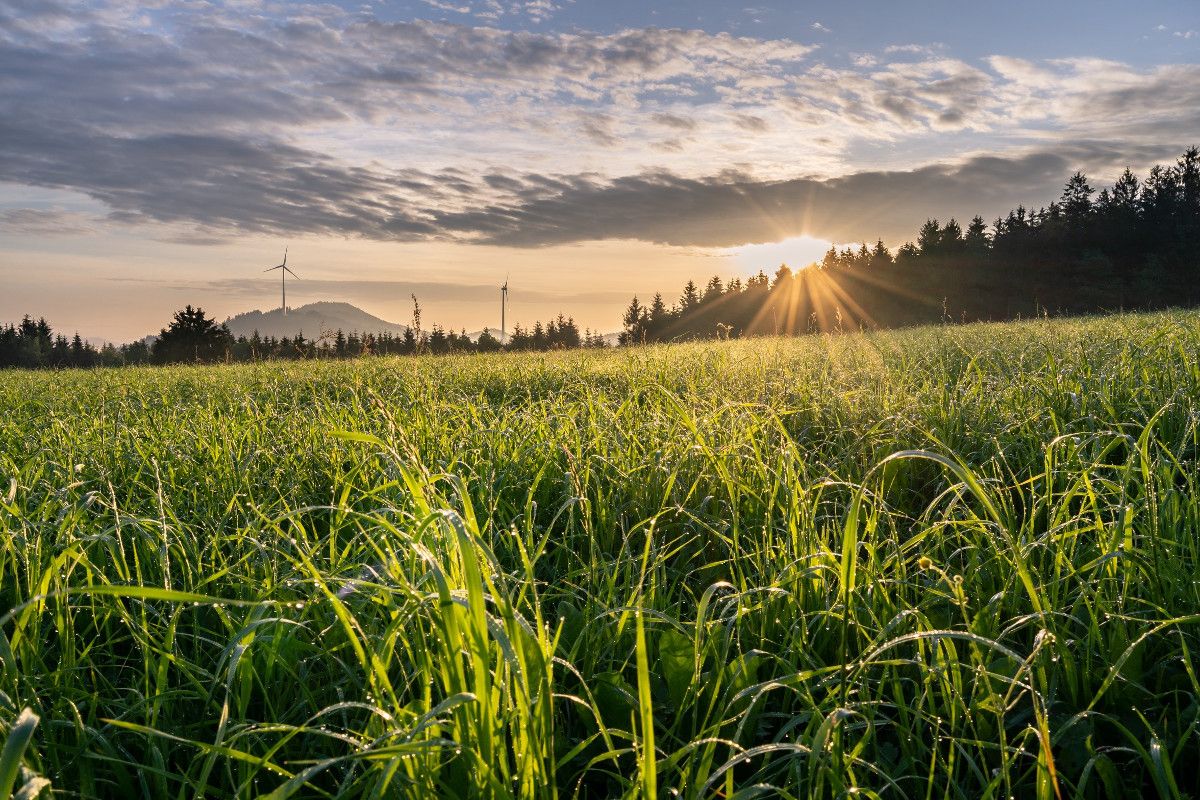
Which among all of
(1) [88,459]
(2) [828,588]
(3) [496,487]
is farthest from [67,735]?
(1) [88,459]

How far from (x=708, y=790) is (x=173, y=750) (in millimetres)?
1192

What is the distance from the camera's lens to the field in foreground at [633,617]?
1.28 metres

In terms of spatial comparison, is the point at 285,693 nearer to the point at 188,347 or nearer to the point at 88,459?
the point at 88,459

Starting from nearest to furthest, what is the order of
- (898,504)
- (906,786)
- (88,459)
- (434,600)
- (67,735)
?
(434,600) < (906,786) < (67,735) < (898,504) < (88,459)

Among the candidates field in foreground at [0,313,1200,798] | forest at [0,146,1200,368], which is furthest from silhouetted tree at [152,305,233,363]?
field in foreground at [0,313,1200,798]

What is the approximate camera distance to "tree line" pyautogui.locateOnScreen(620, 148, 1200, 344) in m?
42.8

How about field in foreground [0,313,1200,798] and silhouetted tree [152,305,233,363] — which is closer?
field in foreground [0,313,1200,798]

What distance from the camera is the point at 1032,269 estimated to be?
44.4 meters

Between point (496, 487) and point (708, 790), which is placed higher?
point (496, 487)

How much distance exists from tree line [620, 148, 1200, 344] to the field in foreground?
124ft

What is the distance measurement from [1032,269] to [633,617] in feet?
167

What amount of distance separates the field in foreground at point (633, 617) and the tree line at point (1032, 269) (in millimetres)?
37767

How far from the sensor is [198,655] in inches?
76.7

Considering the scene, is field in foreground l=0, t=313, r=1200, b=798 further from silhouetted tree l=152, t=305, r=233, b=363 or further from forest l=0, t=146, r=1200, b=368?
silhouetted tree l=152, t=305, r=233, b=363
